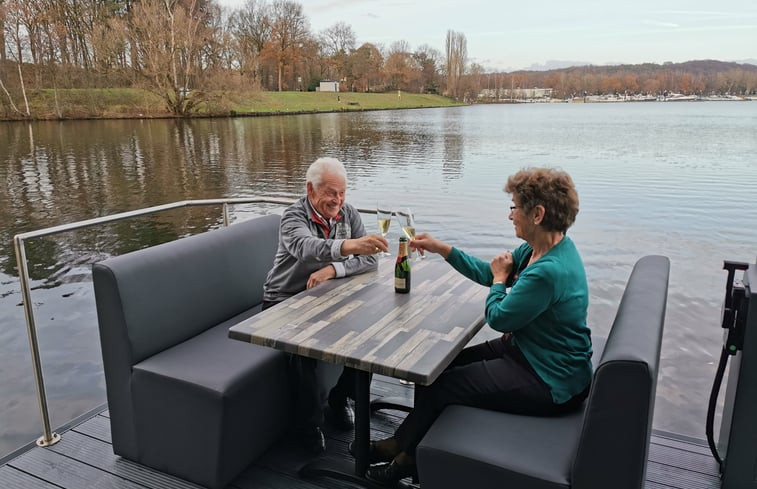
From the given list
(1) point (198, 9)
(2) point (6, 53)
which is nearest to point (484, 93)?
(1) point (198, 9)

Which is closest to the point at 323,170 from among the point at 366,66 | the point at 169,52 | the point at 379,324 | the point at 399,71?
the point at 379,324

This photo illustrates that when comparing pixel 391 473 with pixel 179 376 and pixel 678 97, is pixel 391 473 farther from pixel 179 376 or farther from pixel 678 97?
pixel 678 97

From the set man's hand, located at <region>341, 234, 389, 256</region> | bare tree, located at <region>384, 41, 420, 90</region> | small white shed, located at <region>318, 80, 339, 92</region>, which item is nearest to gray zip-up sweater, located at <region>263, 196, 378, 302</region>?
man's hand, located at <region>341, 234, 389, 256</region>

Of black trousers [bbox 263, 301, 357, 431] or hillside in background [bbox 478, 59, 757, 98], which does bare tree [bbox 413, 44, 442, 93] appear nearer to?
hillside in background [bbox 478, 59, 757, 98]

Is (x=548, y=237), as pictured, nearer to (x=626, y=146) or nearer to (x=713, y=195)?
(x=713, y=195)

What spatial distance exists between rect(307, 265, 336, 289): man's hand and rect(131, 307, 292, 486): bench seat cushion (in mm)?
375

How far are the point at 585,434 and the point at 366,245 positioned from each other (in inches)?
48.8

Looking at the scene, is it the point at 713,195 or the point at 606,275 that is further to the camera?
the point at 713,195

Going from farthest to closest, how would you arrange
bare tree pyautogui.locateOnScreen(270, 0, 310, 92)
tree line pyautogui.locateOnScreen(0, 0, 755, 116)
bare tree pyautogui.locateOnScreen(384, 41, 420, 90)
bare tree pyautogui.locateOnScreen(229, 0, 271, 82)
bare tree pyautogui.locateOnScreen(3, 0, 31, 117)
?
bare tree pyautogui.locateOnScreen(384, 41, 420, 90) → bare tree pyautogui.locateOnScreen(270, 0, 310, 92) → bare tree pyautogui.locateOnScreen(229, 0, 271, 82) → tree line pyautogui.locateOnScreen(0, 0, 755, 116) → bare tree pyautogui.locateOnScreen(3, 0, 31, 117)

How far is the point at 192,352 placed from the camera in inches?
103

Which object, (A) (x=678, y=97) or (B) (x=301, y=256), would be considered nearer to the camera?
(B) (x=301, y=256)

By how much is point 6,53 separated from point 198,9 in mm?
18252

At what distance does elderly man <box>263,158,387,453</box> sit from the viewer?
2.66 m

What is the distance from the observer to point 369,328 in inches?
83.8
